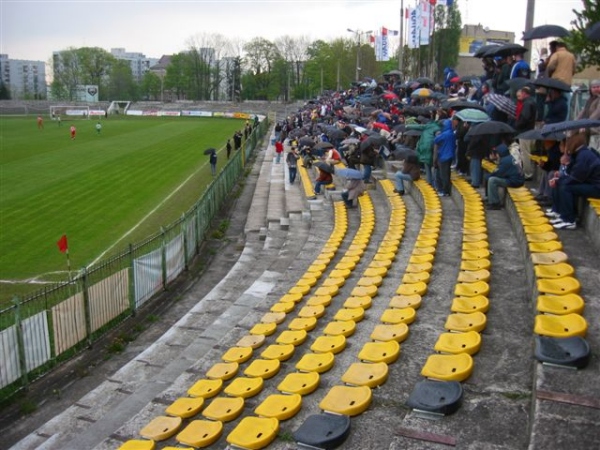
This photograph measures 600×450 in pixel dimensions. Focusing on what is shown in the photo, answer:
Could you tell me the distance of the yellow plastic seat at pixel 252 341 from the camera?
8062 mm

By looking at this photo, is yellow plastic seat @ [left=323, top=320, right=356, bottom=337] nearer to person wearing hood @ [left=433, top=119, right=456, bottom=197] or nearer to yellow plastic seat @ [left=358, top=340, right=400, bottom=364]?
yellow plastic seat @ [left=358, top=340, right=400, bottom=364]

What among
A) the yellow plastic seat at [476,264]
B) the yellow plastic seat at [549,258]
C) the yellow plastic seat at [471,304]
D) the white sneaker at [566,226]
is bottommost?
the yellow plastic seat at [471,304]

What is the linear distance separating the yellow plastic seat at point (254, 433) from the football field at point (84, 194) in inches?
419

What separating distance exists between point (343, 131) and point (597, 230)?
15.7 metres

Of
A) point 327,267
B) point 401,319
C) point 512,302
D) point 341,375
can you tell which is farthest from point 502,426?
point 327,267

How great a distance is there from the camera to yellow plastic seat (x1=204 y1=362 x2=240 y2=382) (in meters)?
7.10

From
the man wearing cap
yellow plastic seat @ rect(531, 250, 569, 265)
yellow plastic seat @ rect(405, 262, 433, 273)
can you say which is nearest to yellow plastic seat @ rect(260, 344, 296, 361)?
yellow plastic seat @ rect(405, 262, 433, 273)

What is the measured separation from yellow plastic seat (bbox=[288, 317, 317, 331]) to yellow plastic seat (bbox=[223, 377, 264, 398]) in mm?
1612

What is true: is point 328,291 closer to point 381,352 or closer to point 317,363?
point 317,363

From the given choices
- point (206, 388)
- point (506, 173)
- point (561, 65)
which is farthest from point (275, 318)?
point (561, 65)

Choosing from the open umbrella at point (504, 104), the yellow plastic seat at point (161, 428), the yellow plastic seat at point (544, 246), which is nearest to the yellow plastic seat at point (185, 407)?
the yellow plastic seat at point (161, 428)

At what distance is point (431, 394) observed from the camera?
529cm

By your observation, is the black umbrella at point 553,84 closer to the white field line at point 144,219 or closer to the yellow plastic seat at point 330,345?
the yellow plastic seat at point 330,345

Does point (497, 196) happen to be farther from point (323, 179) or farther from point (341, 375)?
point (323, 179)
